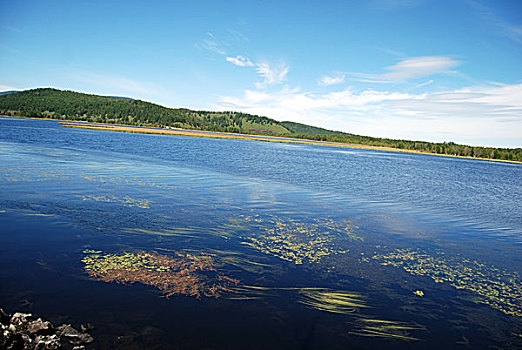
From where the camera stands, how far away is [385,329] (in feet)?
30.9

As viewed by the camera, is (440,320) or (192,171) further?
(192,171)

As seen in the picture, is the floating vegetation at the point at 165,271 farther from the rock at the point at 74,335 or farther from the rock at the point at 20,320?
the rock at the point at 20,320

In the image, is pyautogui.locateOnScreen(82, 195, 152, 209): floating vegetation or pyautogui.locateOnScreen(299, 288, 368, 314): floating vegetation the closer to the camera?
pyautogui.locateOnScreen(299, 288, 368, 314): floating vegetation

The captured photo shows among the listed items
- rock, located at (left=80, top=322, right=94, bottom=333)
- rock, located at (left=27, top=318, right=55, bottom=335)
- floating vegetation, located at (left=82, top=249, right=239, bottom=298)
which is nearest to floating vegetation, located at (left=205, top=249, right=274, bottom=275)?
floating vegetation, located at (left=82, top=249, right=239, bottom=298)

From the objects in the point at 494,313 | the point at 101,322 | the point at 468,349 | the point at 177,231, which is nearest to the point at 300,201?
the point at 177,231

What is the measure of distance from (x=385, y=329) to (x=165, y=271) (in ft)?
25.4

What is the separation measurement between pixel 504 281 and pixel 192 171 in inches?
1296

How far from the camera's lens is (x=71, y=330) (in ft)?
25.5

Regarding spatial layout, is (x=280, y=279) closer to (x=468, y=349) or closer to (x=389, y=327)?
(x=389, y=327)

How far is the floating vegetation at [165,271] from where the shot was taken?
10.7 m

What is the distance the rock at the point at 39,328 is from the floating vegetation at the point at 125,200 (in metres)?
13.6

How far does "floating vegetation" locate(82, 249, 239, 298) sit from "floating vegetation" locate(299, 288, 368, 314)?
8.54 feet

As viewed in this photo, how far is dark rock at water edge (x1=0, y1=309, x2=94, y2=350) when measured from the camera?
6.68 m

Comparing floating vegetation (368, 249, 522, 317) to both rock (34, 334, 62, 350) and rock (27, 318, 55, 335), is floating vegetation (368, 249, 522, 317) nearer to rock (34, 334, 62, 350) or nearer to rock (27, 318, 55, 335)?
rock (34, 334, 62, 350)
